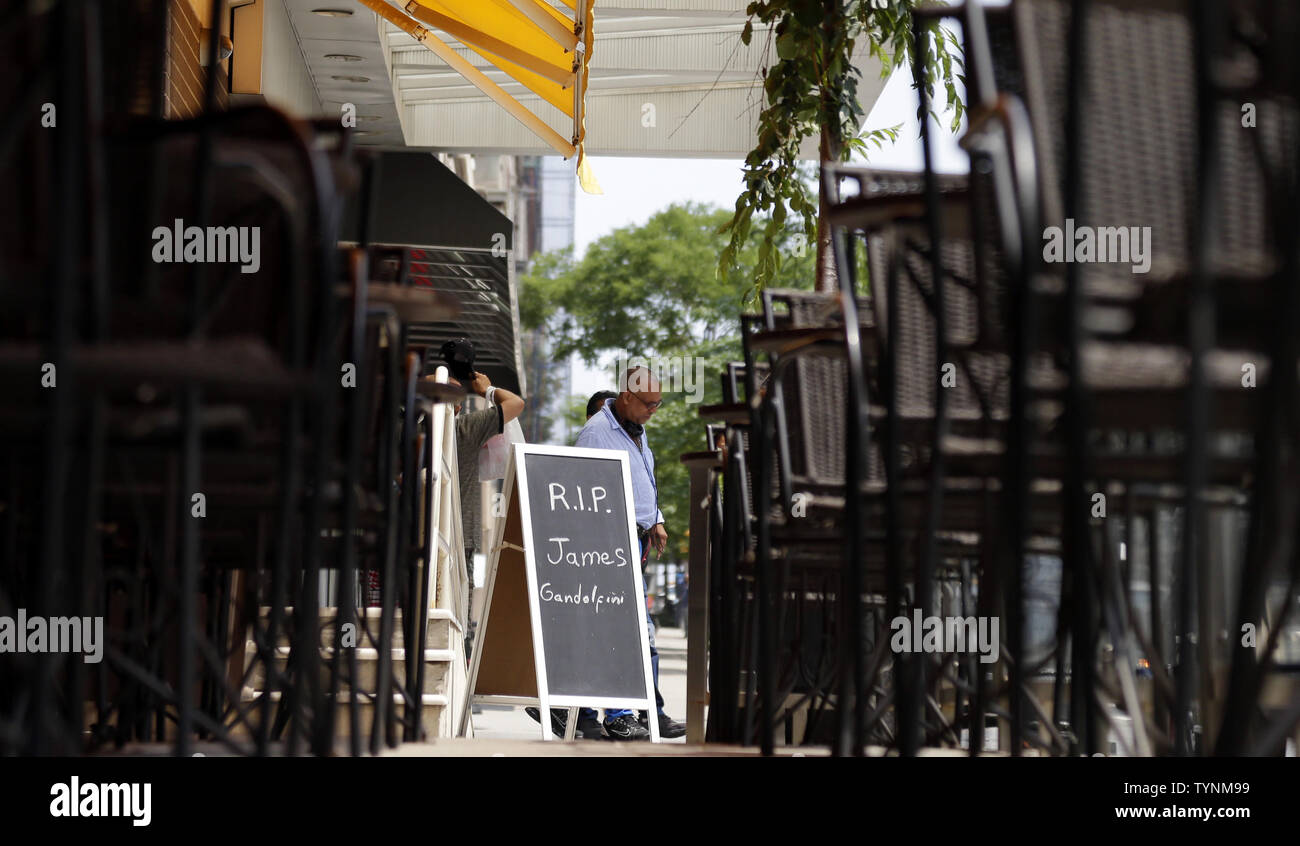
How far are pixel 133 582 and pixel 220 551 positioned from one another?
1.02 feet

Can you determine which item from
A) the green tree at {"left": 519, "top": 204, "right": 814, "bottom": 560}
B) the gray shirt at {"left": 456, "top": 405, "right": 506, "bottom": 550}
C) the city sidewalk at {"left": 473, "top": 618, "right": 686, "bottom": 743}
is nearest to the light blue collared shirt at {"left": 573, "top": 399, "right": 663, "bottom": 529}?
the gray shirt at {"left": 456, "top": 405, "right": 506, "bottom": 550}

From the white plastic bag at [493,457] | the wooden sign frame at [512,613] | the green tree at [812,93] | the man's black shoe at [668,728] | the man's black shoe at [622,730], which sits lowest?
A: the man's black shoe at [668,728]

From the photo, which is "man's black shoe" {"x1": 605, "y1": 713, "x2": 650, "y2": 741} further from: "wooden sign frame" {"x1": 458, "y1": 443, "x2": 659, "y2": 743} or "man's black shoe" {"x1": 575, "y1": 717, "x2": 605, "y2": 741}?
"wooden sign frame" {"x1": 458, "y1": 443, "x2": 659, "y2": 743}

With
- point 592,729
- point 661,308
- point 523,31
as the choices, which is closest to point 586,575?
point 592,729

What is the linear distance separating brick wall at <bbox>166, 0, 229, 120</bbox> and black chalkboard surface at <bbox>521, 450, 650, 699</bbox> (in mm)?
2379

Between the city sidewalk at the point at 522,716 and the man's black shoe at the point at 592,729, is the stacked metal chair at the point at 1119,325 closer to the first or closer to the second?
the city sidewalk at the point at 522,716

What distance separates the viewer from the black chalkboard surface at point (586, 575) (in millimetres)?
6516

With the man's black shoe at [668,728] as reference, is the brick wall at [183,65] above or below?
above

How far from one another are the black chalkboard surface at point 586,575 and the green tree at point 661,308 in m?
17.0

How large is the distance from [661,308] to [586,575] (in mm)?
19422

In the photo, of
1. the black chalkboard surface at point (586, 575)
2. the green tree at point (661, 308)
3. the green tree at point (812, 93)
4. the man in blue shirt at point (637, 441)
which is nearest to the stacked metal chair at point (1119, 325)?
the green tree at point (812, 93)

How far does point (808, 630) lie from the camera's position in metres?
6.28

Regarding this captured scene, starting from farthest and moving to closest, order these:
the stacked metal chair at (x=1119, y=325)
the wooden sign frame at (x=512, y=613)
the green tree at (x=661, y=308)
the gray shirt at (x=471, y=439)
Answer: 1. the green tree at (x=661, y=308)
2. the gray shirt at (x=471, y=439)
3. the wooden sign frame at (x=512, y=613)
4. the stacked metal chair at (x=1119, y=325)

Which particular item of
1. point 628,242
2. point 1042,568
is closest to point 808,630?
point 1042,568
